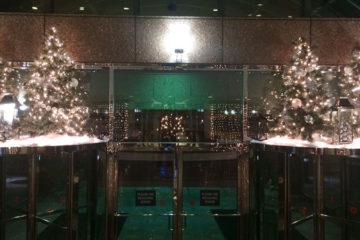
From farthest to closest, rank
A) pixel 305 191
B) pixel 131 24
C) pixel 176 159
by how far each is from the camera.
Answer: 1. pixel 131 24
2. pixel 176 159
3. pixel 305 191

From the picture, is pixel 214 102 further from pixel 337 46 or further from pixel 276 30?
pixel 337 46

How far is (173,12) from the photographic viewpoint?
7688 mm

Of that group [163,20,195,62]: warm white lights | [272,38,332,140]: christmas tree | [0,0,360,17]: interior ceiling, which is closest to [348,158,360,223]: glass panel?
[272,38,332,140]: christmas tree

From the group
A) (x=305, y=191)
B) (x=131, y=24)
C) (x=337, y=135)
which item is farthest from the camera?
(x=131, y=24)

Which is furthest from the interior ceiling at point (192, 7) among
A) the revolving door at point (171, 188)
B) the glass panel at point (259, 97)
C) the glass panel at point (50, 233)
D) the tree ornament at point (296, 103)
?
the glass panel at point (50, 233)

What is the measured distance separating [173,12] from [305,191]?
4.33 metres

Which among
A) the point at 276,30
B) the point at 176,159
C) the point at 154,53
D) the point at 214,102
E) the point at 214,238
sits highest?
the point at 276,30

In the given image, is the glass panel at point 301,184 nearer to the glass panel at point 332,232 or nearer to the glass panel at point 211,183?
the glass panel at point 211,183

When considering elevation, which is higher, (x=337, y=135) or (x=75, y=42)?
(x=75, y=42)

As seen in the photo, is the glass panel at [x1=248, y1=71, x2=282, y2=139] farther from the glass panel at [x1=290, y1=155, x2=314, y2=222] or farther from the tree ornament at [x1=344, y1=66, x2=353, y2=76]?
the tree ornament at [x1=344, y1=66, x2=353, y2=76]

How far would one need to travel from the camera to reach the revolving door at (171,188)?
709cm

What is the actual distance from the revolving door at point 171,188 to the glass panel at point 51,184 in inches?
38.9

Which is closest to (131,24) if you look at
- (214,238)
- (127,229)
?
(127,229)

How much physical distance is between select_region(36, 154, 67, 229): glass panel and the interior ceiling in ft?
10.00
